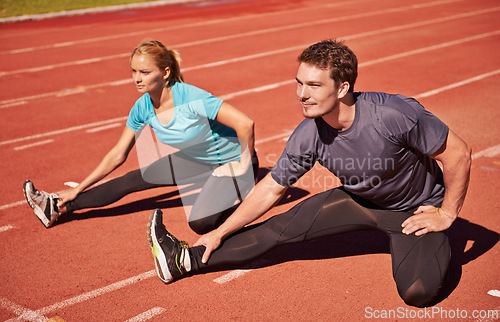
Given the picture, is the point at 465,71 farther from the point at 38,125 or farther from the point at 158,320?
the point at 158,320

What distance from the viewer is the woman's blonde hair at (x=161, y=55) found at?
4848 mm

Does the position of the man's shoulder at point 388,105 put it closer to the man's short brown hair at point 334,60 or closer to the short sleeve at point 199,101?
the man's short brown hair at point 334,60

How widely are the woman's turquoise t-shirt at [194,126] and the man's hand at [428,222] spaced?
1811 millimetres

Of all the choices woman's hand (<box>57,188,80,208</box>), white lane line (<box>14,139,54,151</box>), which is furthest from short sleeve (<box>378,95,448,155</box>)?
white lane line (<box>14,139,54,151</box>)

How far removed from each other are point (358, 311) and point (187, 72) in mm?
8682

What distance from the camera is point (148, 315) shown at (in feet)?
13.0

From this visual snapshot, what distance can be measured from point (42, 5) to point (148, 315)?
19.2 m

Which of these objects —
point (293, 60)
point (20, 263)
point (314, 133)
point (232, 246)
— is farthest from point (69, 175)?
point (293, 60)

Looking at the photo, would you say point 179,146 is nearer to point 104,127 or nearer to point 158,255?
point 158,255

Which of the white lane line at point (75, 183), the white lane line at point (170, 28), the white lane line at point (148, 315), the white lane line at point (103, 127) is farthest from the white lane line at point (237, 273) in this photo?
the white lane line at point (170, 28)

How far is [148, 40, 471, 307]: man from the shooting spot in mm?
3637

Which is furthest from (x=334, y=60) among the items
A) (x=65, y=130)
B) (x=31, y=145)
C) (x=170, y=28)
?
(x=170, y=28)

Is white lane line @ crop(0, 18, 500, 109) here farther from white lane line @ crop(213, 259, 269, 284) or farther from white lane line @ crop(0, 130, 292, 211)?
white lane line @ crop(213, 259, 269, 284)

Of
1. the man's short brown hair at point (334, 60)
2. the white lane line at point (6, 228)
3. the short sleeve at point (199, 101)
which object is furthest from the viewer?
the white lane line at point (6, 228)
